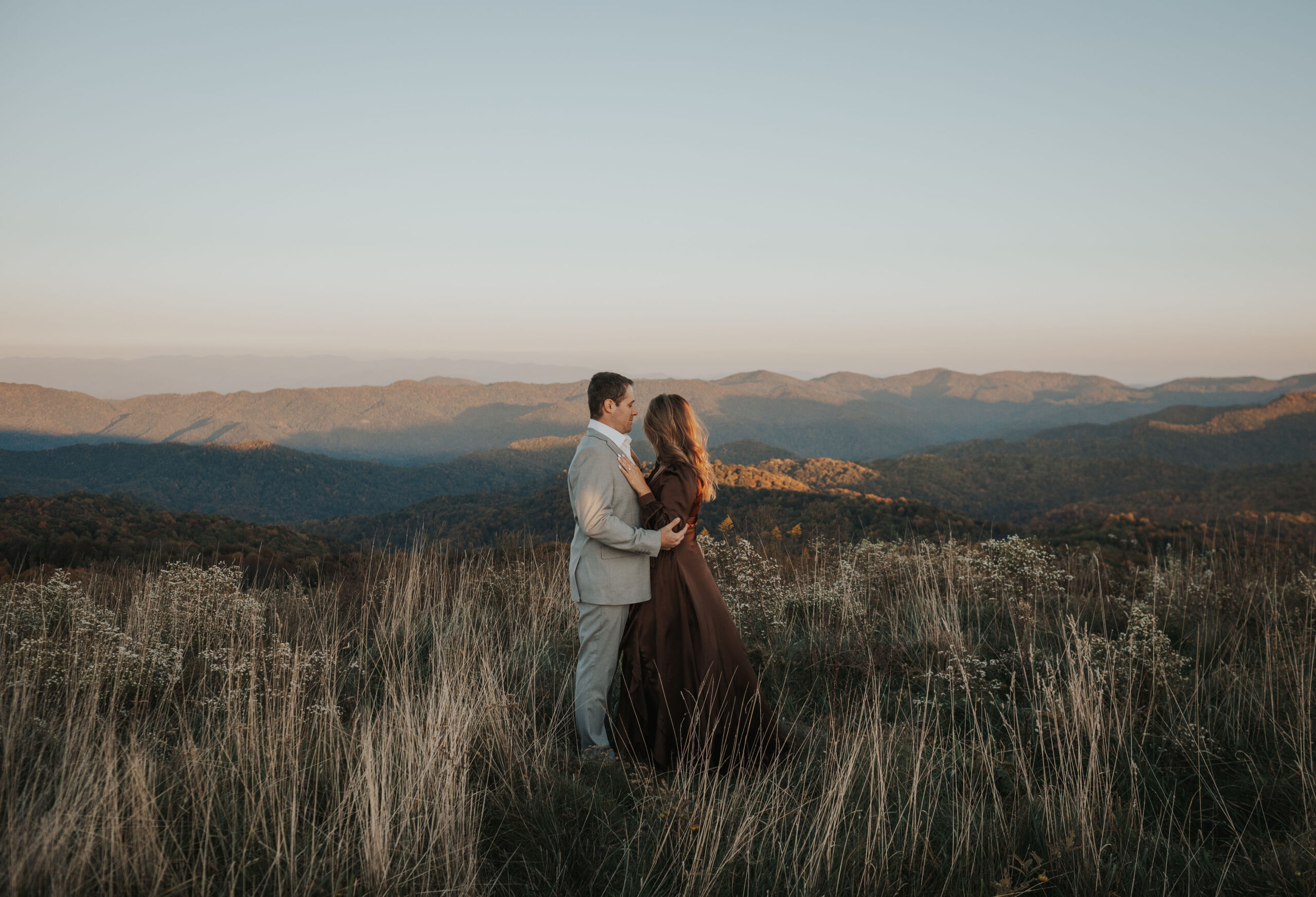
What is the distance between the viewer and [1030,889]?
8.54ft

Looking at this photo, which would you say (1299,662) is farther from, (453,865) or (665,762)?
(453,865)

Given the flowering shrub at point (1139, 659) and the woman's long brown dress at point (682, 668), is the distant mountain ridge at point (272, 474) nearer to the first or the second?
the flowering shrub at point (1139, 659)

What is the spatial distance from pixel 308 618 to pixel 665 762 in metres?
4.59

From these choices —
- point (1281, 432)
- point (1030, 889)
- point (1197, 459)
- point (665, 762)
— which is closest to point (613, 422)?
point (665, 762)

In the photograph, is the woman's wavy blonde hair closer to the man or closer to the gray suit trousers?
the man

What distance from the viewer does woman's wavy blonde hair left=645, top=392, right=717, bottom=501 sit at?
3.84 meters

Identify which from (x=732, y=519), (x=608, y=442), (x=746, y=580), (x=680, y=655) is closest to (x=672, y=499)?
(x=608, y=442)

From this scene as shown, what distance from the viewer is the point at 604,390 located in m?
3.83

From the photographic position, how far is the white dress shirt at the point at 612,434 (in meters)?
3.79

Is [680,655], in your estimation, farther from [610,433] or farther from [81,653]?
[81,653]

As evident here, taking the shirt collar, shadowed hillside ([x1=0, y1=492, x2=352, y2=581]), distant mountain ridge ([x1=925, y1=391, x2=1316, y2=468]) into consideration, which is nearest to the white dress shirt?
the shirt collar

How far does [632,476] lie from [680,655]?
43.1 inches

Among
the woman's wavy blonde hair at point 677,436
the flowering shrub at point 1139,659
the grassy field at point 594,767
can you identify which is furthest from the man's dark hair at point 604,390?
the flowering shrub at point 1139,659

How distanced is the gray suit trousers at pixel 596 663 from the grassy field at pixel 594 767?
265 millimetres
